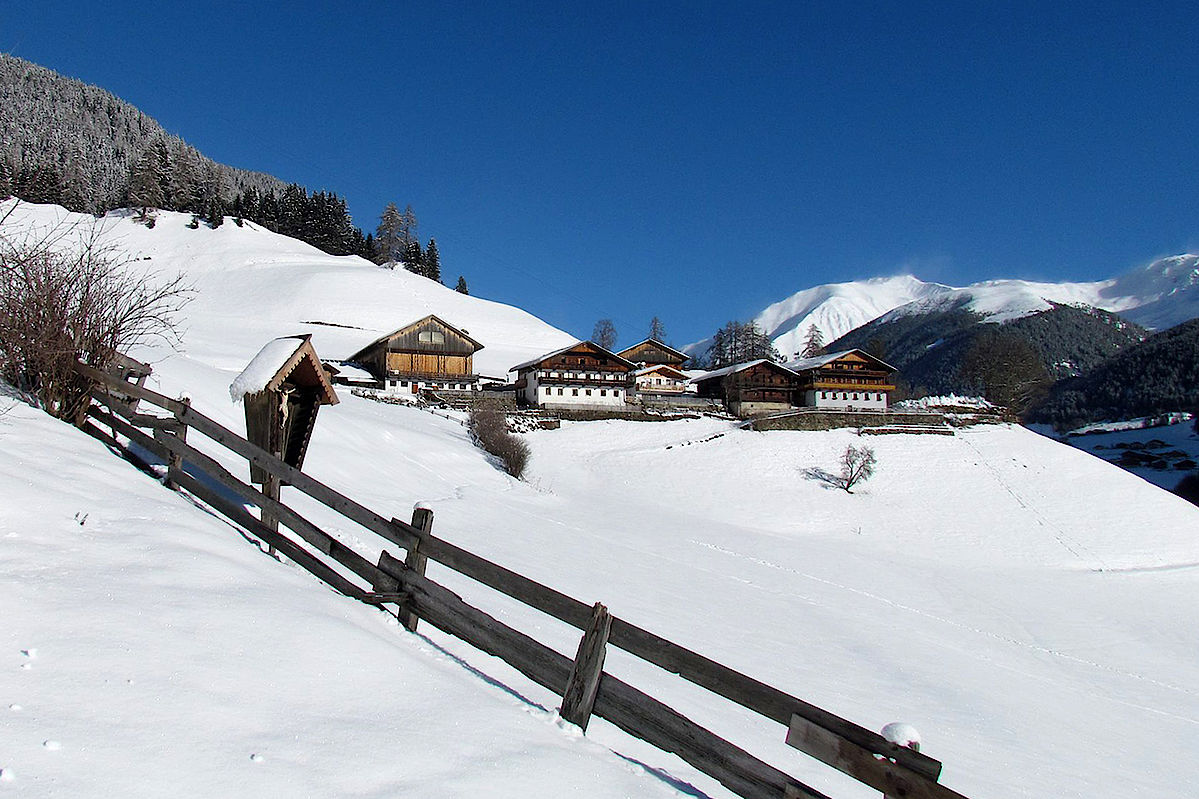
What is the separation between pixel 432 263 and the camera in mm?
128625

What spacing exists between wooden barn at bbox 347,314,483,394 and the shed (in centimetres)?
4822

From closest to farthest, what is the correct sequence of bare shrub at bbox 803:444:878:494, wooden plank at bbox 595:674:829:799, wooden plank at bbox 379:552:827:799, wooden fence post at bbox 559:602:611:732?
wooden plank at bbox 595:674:829:799 → wooden plank at bbox 379:552:827:799 → wooden fence post at bbox 559:602:611:732 → bare shrub at bbox 803:444:878:494

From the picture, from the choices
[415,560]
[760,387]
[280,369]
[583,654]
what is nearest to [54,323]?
[280,369]

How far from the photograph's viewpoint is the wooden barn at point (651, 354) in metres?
81.8

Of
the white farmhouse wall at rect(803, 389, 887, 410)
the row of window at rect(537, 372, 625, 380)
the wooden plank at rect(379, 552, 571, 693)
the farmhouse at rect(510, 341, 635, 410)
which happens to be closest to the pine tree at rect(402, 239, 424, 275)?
the farmhouse at rect(510, 341, 635, 410)

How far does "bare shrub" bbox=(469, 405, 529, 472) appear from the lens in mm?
32125

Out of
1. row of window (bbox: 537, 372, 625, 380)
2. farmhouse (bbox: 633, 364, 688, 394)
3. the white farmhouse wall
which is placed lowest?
the white farmhouse wall

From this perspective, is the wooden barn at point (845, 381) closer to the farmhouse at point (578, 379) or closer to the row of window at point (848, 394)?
the row of window at point (848, 394)

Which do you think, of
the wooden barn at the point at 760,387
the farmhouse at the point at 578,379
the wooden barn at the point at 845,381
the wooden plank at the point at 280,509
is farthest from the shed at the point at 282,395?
the wooden barn at the point at 845,381

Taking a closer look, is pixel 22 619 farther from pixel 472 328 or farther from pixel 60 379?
pixel 472 328

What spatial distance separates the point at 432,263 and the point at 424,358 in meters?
74.6

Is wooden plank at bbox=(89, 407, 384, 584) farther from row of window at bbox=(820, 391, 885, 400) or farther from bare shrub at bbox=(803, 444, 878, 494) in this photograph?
row of window at bbox=(820, 391, 885, 400)

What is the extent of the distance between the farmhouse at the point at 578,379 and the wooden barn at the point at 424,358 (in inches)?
268

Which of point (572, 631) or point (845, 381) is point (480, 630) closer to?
point (572, 631)
